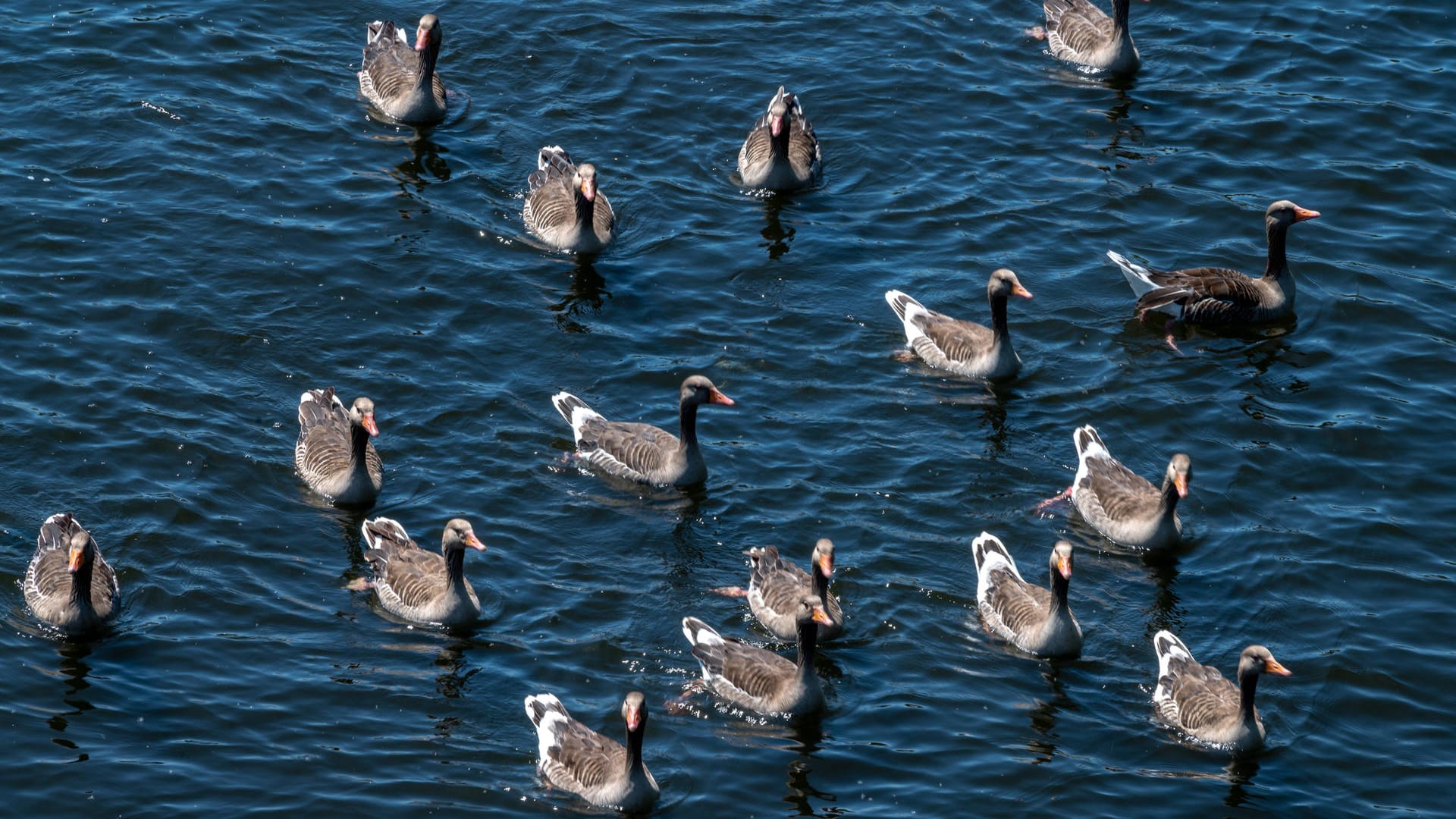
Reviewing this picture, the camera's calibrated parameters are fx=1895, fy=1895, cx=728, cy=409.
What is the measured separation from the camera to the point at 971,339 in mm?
24188

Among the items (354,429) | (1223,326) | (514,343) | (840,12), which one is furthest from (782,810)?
(840,12)

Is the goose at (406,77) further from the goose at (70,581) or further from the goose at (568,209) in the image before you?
the goose at (70,581)

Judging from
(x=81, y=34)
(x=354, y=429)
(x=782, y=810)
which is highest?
(x=81, y=34)

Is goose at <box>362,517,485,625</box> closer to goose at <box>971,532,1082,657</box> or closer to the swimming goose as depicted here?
goose at <box>971,532,1082,657</box>

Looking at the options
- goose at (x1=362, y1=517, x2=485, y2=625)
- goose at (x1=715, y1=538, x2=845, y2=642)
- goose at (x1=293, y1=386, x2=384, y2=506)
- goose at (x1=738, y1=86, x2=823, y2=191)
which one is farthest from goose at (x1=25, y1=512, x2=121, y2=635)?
goose at (x1=738, y1=86, x2=823, y2=191)

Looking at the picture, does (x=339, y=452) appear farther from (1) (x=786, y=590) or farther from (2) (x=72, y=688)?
(1) (x=786, y=590)

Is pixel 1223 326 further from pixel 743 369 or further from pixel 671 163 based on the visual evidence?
pixel 671 163

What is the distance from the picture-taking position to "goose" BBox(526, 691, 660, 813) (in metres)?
17.1

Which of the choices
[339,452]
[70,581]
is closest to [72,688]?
[70,581]

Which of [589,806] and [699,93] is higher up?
[699,93]

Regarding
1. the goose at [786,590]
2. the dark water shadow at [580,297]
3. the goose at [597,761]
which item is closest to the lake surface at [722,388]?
the dark water shadow at [580,297]

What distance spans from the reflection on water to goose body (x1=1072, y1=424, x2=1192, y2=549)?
11002mm

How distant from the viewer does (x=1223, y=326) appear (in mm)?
25812

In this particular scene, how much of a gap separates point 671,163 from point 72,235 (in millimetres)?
8672
